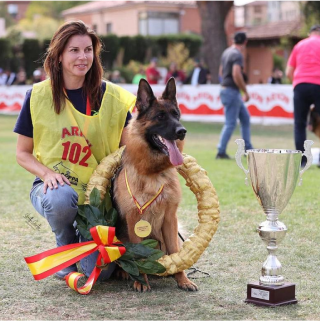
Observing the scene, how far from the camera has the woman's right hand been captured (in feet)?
14.7

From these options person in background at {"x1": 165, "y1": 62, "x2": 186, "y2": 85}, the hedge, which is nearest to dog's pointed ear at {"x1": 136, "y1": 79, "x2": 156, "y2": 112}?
person in background at {"x1": 165, "y1": 62, "x2": 186, "y2": 85}

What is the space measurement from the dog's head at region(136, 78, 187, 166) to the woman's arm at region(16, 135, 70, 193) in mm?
758

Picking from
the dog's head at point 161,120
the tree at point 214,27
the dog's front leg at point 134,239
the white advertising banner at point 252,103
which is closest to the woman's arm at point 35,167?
the dog's front leg at point 134,239

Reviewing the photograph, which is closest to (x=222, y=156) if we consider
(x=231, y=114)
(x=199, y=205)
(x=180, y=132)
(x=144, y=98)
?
(x=231, y=114)

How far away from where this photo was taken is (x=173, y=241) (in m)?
4.57

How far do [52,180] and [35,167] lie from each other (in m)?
0.21

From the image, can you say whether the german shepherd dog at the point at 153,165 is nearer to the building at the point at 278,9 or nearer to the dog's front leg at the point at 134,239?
the dog's front leg at the point at 134,239

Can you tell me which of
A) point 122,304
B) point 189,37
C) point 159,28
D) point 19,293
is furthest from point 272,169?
point 159,28

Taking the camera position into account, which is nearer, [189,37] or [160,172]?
[160,172]

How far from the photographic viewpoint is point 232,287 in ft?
14.5

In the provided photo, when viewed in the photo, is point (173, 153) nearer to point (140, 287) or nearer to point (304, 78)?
point (140, 287)

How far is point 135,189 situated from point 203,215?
1.95 ft

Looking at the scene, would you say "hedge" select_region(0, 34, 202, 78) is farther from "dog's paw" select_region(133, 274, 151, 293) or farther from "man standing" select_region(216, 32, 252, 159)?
"dog's paw" select_region(133, 274, 151, 293)

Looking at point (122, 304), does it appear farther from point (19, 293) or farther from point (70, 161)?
point (70, 161)
